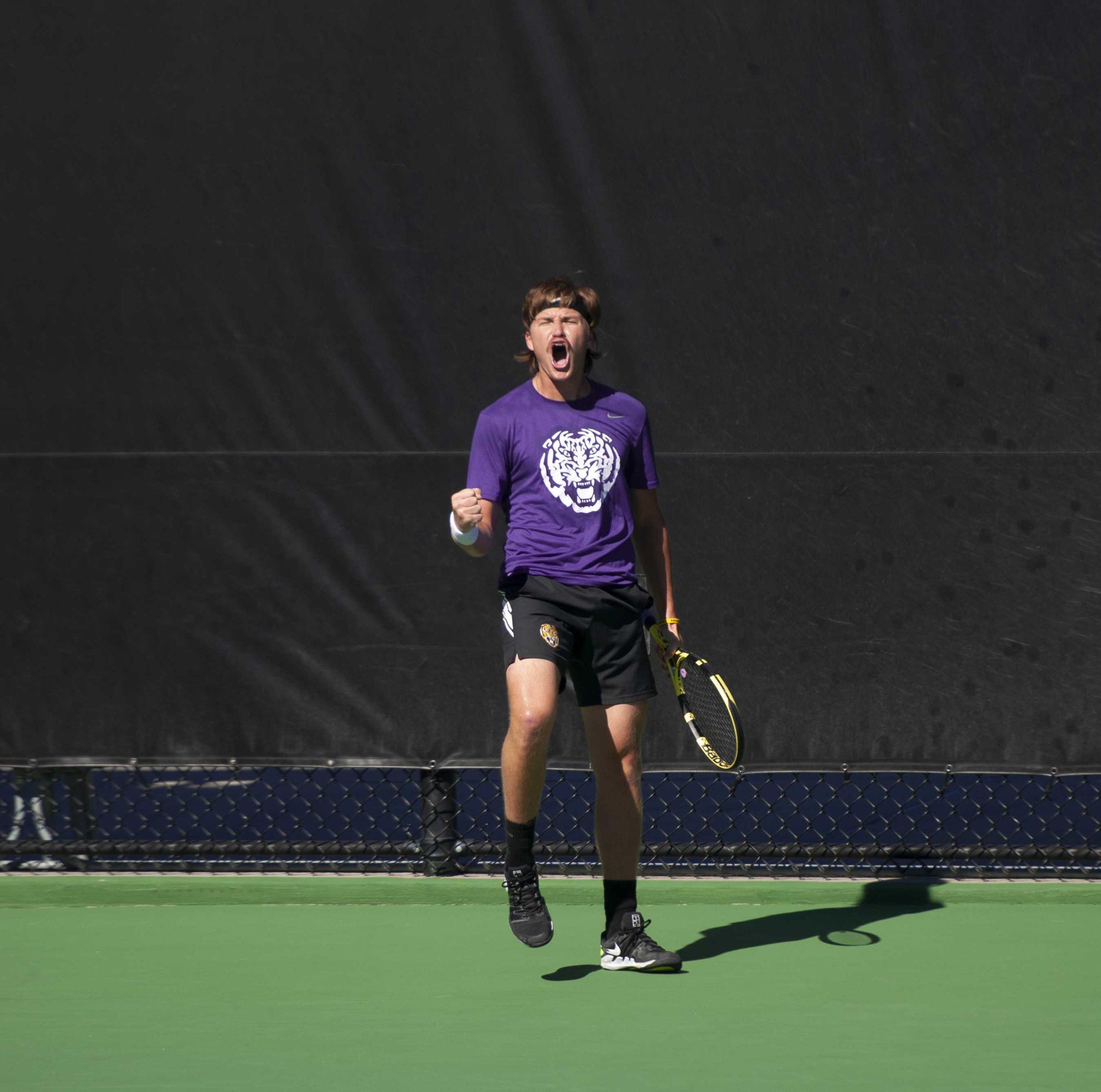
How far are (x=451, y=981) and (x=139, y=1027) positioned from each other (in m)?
0.67

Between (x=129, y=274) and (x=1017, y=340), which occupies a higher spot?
(x=129, y=274)

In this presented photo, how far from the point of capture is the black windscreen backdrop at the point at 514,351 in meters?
3.89

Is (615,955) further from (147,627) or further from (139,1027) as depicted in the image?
(147,627)

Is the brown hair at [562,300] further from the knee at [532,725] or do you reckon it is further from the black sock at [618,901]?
the black sock at [618,901]

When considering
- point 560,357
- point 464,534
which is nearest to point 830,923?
point 464,534

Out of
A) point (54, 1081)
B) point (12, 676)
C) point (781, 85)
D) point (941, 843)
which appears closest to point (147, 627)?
point (12, 676)

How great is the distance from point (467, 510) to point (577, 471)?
377 millimetres

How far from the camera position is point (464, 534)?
3.14m

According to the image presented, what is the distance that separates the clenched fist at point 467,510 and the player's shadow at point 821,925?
3.30 ft

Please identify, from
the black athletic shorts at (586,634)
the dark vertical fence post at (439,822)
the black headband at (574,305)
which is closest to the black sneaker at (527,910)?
the black athletic shorts at (586,634)

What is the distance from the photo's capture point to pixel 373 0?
392 cm

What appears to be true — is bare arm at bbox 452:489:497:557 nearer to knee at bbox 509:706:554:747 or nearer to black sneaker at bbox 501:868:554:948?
knee at bbox 509:706:554:747

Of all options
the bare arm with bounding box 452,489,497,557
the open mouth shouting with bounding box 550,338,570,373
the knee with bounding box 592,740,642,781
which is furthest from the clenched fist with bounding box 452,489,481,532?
the knee with bounding box 592,740,642,781

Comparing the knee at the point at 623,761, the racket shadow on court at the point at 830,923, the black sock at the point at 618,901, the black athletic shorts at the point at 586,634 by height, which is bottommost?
the racket shadow on court at the point at 830,923
